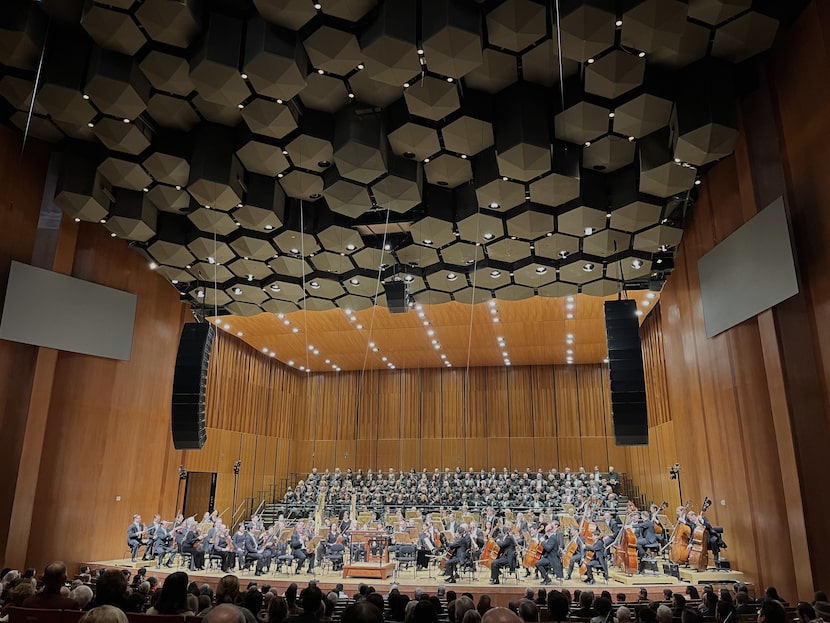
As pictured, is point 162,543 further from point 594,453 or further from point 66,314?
point 594,453

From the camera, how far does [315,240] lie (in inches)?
420

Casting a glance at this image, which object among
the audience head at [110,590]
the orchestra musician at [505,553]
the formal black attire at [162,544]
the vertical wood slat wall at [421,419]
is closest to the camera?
the audience head at [110,590]

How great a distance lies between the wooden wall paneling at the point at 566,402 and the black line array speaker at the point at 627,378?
39.9 feet

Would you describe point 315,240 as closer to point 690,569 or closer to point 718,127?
point 718,127

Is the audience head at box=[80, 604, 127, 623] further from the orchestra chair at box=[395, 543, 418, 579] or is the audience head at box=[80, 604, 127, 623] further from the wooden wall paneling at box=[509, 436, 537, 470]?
the wooden wall paneling at box=[509, 436, 537, 470]

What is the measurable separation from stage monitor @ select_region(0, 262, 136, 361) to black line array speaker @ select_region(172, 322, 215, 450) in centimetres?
145

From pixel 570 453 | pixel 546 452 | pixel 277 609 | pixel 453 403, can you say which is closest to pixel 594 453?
pixel 570 453

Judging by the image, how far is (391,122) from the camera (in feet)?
26.2

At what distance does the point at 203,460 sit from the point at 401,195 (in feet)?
37.3

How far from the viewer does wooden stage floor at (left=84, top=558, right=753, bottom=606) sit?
28.1 ft

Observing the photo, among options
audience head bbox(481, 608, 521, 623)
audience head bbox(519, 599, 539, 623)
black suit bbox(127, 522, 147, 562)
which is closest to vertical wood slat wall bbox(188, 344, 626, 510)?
black suit bbox(127, 522, 147, 562)

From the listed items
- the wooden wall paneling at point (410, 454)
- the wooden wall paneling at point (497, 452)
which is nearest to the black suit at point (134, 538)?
the wooden wall paneling at point (410, 454)

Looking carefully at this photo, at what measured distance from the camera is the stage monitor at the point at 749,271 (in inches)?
277

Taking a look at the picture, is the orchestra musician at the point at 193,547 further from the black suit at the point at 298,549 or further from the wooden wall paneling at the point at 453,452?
the wooden wall paneling at the point at 453,452
